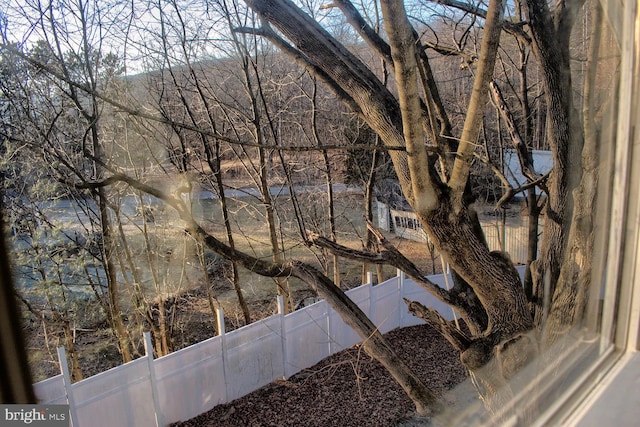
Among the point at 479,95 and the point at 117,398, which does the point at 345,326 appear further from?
the point at 479,95

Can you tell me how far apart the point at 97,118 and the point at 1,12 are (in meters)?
1.40

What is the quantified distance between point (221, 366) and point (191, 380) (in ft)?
0.91

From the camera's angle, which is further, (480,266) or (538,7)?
(538,7)

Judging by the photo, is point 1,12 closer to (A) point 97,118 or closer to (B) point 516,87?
(A) point 97,118

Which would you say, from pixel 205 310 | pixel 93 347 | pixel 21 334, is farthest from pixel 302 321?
pixel 21 334

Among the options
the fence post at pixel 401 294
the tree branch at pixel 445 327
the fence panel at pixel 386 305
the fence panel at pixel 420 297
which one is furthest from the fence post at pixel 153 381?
the fence panel at pixel 420 297

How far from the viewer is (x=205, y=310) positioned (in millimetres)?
4242

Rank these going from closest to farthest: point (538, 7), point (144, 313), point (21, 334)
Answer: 1. point (21, 334)
2. point (538, 7)
3. point (144, 313)

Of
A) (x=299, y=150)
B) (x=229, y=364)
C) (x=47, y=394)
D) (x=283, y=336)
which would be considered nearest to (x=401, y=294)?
(x=283, y=336)

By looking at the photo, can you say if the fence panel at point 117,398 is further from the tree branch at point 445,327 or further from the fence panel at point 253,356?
the tree branch at point 445,327

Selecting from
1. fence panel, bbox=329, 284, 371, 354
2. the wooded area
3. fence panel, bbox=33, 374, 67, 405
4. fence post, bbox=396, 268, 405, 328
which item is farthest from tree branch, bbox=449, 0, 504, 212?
fence post, bbox=396, 268, 405, 328

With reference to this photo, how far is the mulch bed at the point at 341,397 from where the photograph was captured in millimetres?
2840

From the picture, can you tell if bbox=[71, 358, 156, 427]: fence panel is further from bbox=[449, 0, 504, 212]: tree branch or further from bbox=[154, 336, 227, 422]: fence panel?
bbox=[449, 0, 504, 212]: tree branch

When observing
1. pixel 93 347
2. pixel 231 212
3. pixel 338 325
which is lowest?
pixel 338 325
